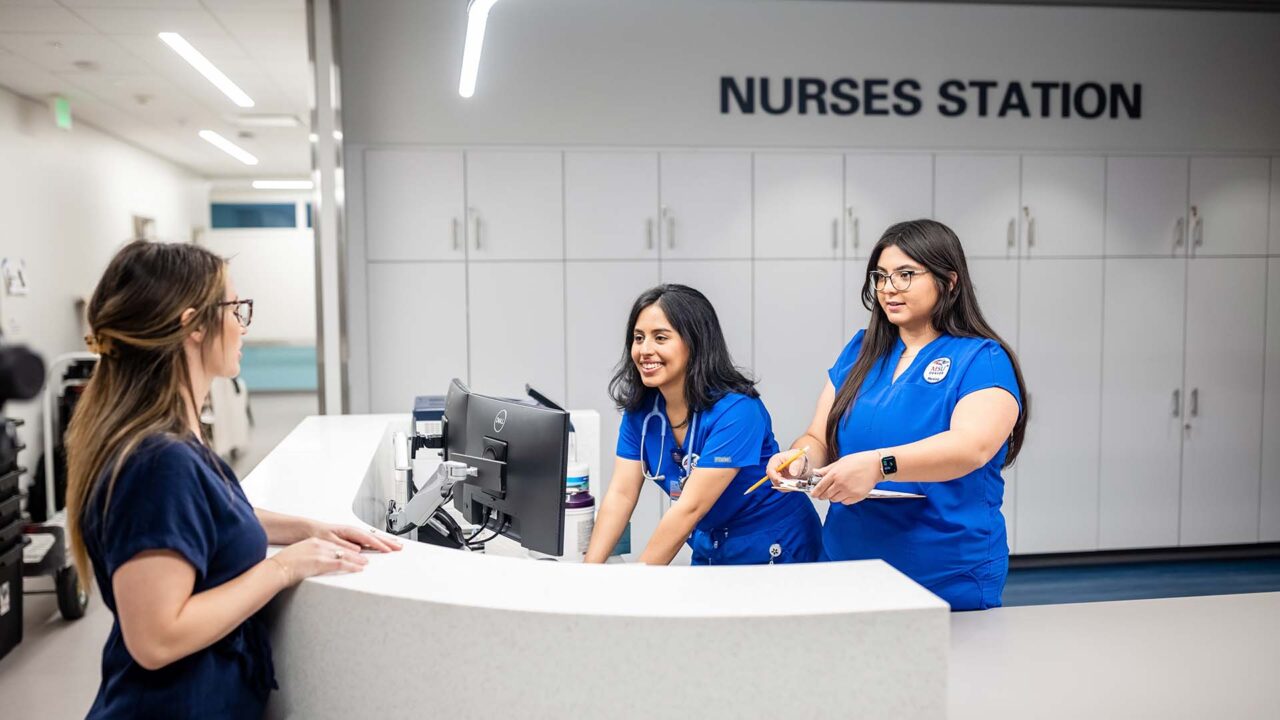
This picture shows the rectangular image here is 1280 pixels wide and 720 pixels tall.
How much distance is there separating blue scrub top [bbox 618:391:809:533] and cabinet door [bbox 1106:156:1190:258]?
11.6ft

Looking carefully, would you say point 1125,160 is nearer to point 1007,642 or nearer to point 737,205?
point 737,205

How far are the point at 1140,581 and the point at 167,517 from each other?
4883 mm

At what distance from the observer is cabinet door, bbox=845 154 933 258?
464 cm

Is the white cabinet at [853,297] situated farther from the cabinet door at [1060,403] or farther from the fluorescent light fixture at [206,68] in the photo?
the fluorescent light fixture at [206,68]

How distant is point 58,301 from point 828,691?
704 centimetres

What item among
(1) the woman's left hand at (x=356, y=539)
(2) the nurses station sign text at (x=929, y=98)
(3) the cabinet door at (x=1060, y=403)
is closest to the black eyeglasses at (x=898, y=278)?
(1) the woman's left hand at (x=356, y=539)

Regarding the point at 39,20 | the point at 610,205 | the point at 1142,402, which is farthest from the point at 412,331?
the point at 1142,402

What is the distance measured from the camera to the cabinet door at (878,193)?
464cm

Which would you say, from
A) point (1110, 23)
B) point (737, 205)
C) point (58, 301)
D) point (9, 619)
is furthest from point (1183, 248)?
point (58, 301)

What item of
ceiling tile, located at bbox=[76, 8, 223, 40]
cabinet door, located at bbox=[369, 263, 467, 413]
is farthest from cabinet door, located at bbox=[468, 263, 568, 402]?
ceiling tile, located at bbox=[76, 8, 223, 40]

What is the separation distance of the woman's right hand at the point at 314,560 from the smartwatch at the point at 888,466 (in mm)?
1007

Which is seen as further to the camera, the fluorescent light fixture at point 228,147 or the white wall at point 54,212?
the fluorescent light fixture at point 228,147

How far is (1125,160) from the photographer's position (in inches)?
190

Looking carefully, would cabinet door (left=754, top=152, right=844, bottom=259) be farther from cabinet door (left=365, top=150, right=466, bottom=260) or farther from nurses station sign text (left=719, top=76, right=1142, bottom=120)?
cabinet door (left=365, top=150, right=466, bottom=260)
